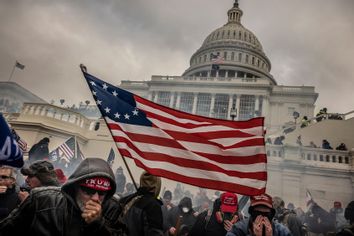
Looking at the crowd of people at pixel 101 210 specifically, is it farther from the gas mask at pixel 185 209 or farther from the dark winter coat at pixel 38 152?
the dark winter coat at pixel 38 152

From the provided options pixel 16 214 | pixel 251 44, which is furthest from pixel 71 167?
pixel 251 44

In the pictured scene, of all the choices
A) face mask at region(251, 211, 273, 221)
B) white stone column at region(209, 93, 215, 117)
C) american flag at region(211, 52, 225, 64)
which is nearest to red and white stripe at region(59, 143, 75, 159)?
face mask at region(251, 211, 273, 221)

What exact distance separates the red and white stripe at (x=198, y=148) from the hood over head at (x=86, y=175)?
136 centimetres

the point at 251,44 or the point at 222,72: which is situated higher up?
the point at 251,44

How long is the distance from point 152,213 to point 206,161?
96cm

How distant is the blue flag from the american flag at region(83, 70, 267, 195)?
1034 millimetres

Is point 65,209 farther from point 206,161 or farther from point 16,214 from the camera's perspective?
point 206,161

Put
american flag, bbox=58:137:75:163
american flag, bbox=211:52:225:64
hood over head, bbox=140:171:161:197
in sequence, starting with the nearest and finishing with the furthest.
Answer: hood over head, bbox=140:171:161:197, american flag, bbox=58:137:75:163, american flag, bbox=211:52:225:64

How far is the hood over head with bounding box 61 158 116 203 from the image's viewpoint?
198 centimetres

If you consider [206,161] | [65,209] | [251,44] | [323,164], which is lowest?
[65,209]

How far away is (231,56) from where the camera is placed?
66.8m

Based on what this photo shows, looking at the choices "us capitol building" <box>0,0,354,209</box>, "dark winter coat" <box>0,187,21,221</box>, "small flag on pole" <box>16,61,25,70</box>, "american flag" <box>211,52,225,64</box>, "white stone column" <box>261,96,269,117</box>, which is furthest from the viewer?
"american flag" <box>211,52,225,64</box>

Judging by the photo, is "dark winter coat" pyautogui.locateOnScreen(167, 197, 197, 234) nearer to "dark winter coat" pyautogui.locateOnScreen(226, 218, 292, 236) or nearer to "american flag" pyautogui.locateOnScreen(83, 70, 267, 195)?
"american flag" pyautogui.locateOnScreen(83, 70, 267, 195)

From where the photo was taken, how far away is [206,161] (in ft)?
12.3
